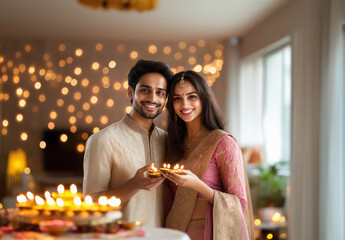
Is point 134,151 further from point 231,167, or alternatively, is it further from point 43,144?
point 43,144

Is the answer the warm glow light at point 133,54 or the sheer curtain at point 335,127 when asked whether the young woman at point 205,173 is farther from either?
the warm glow light at point 133,54

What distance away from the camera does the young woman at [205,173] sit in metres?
2.37

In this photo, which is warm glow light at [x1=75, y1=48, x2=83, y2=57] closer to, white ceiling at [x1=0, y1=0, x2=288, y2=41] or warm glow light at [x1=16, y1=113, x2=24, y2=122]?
white ceiling at [x1=0, y1=0, x2=288, y2=41]

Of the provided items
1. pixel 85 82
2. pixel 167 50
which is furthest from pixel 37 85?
pixel 167 50

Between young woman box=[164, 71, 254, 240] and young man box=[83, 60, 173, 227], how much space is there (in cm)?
9

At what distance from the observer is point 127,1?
5.60 meters

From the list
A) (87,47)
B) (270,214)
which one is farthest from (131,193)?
(87,47)

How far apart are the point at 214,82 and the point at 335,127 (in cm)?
433

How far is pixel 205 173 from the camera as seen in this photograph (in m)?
2.47

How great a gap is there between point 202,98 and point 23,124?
6.38 m

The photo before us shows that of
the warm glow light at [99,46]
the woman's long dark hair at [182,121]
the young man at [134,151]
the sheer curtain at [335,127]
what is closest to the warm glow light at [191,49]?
the warm glow light at [99,46]

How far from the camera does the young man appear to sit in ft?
7.73

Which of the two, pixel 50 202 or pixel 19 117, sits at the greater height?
pixel 19 117

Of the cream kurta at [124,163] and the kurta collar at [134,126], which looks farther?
the kurta collar at [134,126]
